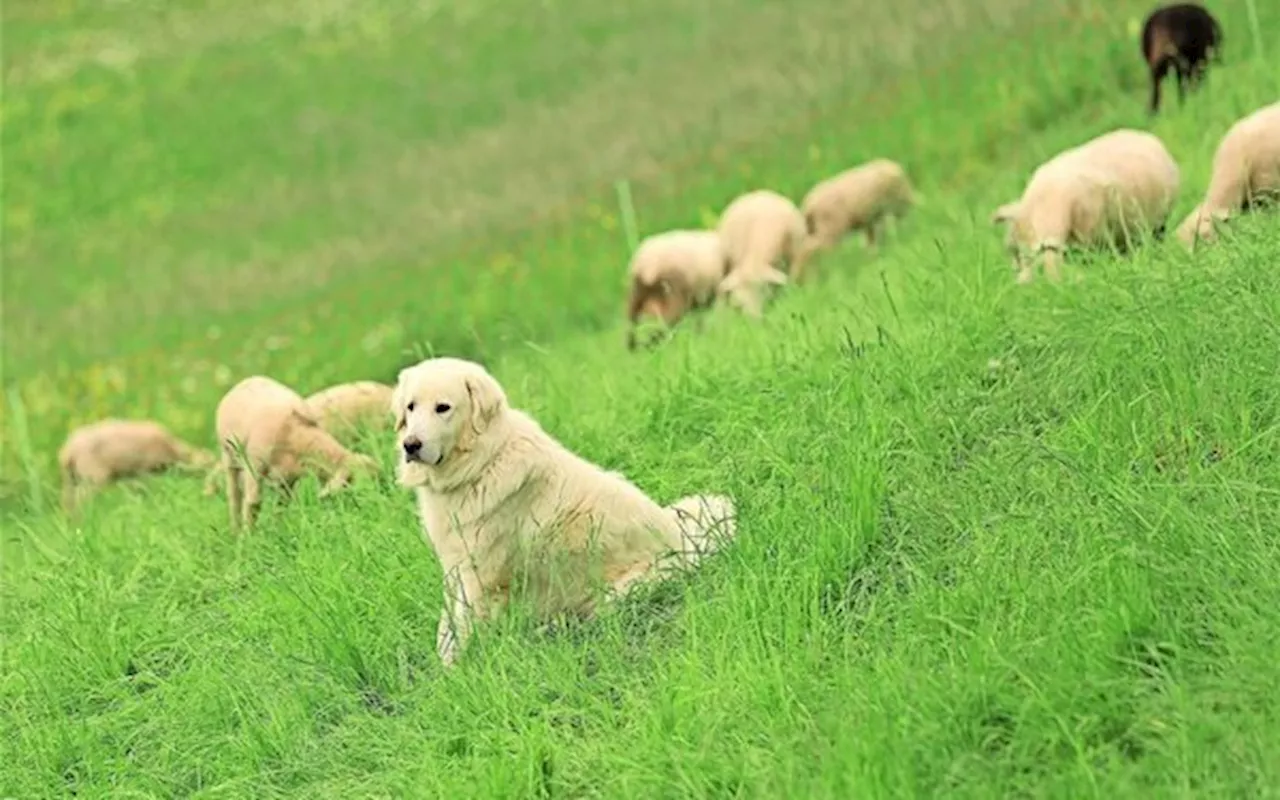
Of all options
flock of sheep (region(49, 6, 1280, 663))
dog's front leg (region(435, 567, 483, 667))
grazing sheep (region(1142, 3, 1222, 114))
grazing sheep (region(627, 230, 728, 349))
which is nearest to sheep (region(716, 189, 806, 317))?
flock of sheep (region(49, 6, 1280, 663))

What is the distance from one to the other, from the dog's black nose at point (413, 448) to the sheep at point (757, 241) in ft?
21.6

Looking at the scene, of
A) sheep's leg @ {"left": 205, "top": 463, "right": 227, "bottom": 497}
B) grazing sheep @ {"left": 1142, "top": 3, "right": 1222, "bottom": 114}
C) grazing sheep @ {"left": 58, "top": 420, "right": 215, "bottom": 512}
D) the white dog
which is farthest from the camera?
grazing sheep @ {"left": 1142, "top": 3, "right": 1222, "bottom": 114}

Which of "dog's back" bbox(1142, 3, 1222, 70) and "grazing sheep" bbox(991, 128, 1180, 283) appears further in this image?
"dog's back" bbox(1142, 3, 1222, 70)

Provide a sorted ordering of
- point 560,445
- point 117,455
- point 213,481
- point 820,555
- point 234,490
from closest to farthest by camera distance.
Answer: point 820,555
point 560,445
point 234,490
point 213,481
point 117,455

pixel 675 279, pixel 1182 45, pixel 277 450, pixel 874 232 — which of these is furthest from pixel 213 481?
pixel 1182 45

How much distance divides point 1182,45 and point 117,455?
8389 millimetres

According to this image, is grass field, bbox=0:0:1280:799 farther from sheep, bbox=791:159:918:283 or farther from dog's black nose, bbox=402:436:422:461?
dog's black nose, bbox=402:436:422:461

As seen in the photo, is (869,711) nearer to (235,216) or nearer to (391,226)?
(391,226)

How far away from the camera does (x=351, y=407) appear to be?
10.4m

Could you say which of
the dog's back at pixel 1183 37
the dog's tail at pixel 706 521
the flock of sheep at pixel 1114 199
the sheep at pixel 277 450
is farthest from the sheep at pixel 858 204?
the dog's tail at pixel 706 521

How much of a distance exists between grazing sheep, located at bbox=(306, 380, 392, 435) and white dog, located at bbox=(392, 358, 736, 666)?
302 centimetres

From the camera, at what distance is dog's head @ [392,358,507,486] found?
7.01m

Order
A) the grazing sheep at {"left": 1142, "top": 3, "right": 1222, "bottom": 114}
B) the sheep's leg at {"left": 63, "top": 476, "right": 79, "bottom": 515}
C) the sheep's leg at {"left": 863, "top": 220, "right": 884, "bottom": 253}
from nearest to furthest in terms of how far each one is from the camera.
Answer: the sheep's leg at {"left": 63, "top": 476, "right": 79, "bottom": 515} → the grazing sheep at {"left": 1142, "top": 3, "right": 1222, "bottom": 114} → the sheep's leg at {"left": 863, "top": 220, "right": 884, "bottom": 253}

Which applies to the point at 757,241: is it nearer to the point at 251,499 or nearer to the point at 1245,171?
the point at 1245,171
